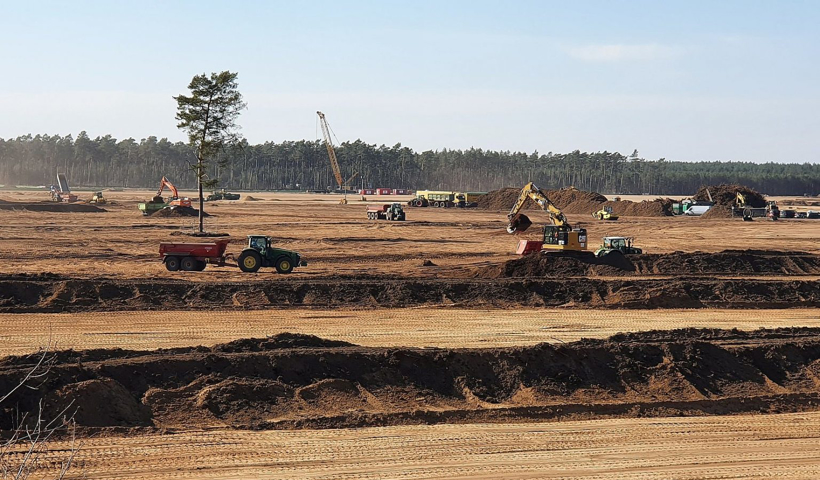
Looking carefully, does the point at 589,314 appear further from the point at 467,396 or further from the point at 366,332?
the point at 467,396

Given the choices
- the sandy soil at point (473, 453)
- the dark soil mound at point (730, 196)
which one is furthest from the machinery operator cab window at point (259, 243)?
the dark soil mound at point (730, 196)

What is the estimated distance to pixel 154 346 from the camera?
77.7 feet

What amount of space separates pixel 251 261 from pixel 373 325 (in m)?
11.9

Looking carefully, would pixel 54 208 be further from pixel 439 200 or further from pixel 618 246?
pixel 618 246

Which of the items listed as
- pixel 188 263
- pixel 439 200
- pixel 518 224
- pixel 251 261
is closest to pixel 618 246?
pixel 518 224

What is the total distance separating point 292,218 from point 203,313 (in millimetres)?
51415

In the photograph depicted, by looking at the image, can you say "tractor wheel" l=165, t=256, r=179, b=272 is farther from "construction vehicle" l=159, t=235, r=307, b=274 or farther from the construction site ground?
the construction site ground

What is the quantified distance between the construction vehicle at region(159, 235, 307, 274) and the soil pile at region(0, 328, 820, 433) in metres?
16.8

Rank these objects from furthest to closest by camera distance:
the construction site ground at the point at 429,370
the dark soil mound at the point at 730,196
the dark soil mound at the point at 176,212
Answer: the dark soil mound at the point at 730,196 → the dark soil mound at the point at 176,212 → the construction site ground at the point at 429,370

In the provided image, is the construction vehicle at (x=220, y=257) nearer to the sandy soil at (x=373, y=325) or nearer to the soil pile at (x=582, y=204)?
the sandy soil at (x=373, y=325)

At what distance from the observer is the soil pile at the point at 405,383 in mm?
17547

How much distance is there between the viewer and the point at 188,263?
38.8 metres

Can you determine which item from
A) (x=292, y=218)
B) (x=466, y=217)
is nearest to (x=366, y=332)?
(x=292, y=218)

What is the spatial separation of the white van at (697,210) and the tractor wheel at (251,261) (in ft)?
216
